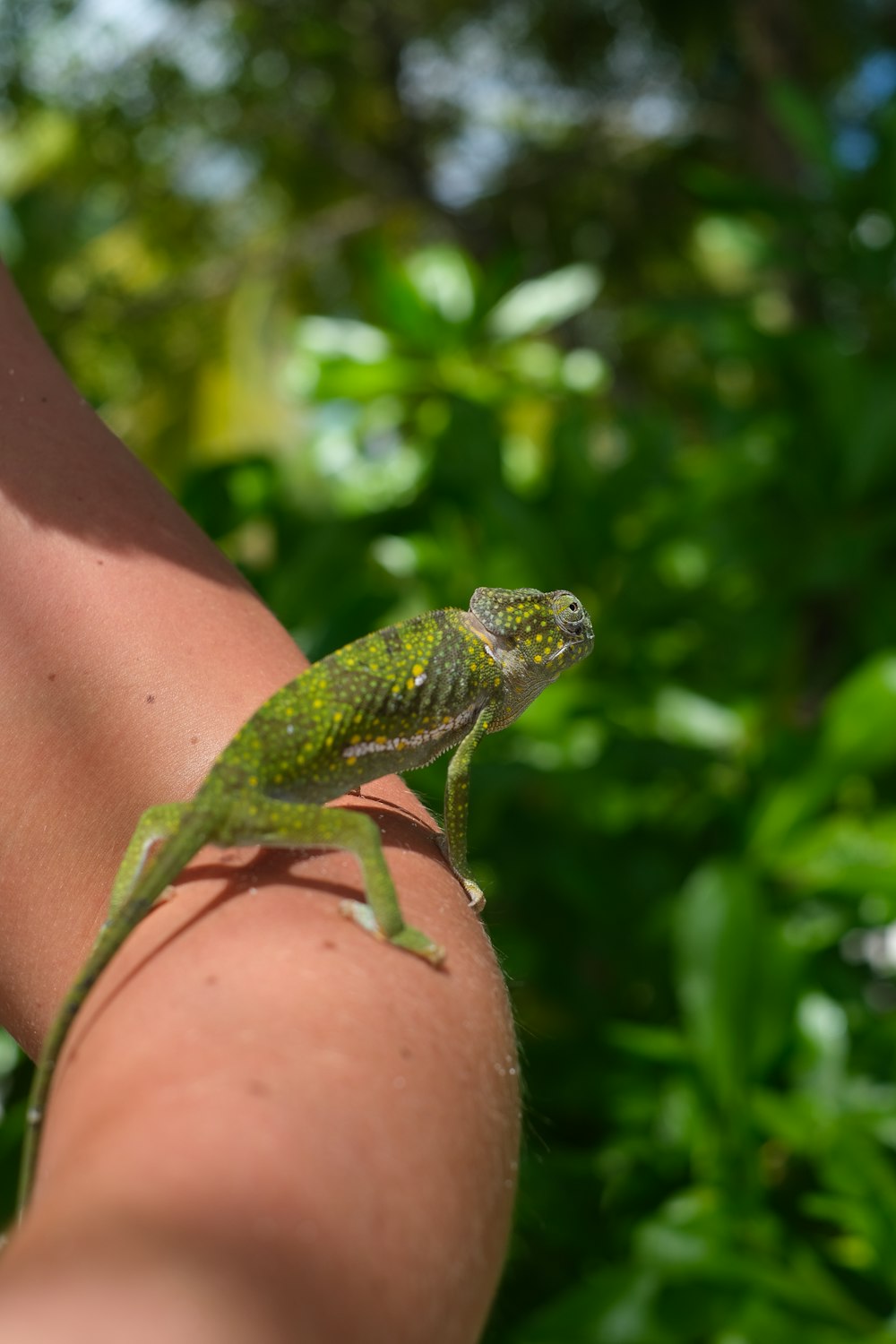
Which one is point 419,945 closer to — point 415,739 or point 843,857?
point 415,739

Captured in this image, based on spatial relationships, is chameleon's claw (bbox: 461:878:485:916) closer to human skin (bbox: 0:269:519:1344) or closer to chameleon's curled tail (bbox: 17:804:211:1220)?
human skin (bbox: 0:269:519:1344)

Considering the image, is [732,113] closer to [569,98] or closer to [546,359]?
[569,98]

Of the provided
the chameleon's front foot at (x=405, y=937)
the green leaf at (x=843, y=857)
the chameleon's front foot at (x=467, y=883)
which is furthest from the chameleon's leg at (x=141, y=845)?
the green leaf at (x=843, y=857)

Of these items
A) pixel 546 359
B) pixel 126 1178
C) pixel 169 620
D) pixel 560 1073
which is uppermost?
pixel 169 620

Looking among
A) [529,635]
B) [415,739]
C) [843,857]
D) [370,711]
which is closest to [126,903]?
[370,711]

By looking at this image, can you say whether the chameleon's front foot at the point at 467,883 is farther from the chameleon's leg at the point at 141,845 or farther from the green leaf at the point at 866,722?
the green leaf at the point at 866,722

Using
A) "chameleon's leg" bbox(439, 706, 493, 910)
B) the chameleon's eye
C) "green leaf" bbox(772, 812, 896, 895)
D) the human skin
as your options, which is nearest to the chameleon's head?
the chameleon's eye

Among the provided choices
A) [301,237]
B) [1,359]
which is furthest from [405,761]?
[301,237]

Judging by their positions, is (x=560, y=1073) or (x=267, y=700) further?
(x=560, y=1073)
